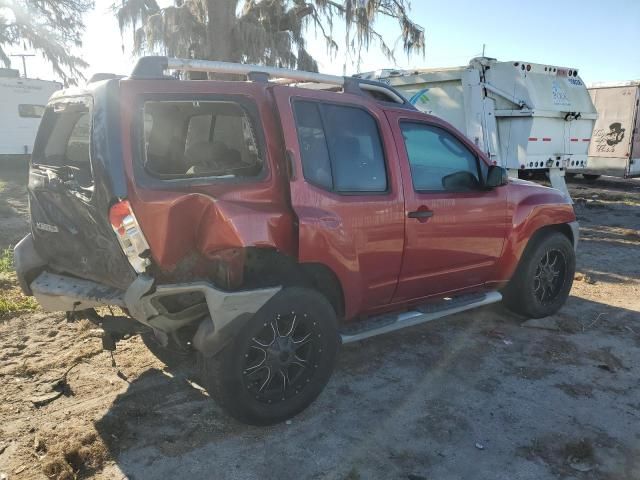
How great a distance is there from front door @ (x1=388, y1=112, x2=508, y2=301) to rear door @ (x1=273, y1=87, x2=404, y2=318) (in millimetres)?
133

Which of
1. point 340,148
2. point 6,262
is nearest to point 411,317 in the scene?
point 340,148

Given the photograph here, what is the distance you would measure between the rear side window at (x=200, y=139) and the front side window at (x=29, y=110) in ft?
54.4

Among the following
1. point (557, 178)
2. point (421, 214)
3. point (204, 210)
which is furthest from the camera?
point (557, 178)

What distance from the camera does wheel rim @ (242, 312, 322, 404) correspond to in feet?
10.4

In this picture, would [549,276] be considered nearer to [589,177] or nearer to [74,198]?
[74,198]

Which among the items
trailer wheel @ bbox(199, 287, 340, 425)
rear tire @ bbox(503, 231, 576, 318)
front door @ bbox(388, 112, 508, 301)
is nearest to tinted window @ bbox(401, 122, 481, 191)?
front door @ bbox(388, 112, 508, 301)

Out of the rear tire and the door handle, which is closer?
the door handle

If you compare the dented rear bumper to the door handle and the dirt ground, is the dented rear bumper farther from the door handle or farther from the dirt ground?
the door handle

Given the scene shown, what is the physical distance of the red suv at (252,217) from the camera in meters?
2.90

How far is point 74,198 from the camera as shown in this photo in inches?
121

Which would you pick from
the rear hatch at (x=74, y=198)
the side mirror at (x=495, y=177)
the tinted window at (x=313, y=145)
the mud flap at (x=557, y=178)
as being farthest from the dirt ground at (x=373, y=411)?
the mud flap at (x=557, y=178)

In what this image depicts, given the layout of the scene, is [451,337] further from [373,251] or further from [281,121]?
[281,121]

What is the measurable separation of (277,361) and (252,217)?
0.88m

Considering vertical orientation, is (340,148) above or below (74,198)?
above
